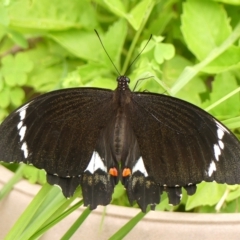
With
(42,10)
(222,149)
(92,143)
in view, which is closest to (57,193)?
(92,143)

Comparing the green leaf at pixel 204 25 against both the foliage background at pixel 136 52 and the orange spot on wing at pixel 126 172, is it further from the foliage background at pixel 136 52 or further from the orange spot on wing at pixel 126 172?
the orange spot on wing at pixel 126 172

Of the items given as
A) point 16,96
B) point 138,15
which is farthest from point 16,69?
point 138,15

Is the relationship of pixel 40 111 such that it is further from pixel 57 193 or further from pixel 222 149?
pixel 222 149

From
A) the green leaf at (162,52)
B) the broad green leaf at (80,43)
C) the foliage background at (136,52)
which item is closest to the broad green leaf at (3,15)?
the foliage background at (136,52)

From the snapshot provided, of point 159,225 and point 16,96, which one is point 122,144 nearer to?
point 159,225

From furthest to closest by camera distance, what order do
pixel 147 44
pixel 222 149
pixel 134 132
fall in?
pixel 147 44 < pixel 134 132 < pixel 222 149

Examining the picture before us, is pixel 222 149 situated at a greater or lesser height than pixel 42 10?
lesser

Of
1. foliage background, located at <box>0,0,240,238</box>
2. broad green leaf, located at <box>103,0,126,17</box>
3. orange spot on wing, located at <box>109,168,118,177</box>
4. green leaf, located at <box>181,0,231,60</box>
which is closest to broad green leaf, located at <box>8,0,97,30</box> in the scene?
foliage background, located at <box>0,0,240,238</box>

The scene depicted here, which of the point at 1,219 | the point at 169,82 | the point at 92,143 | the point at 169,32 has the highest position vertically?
the point at 169,32
